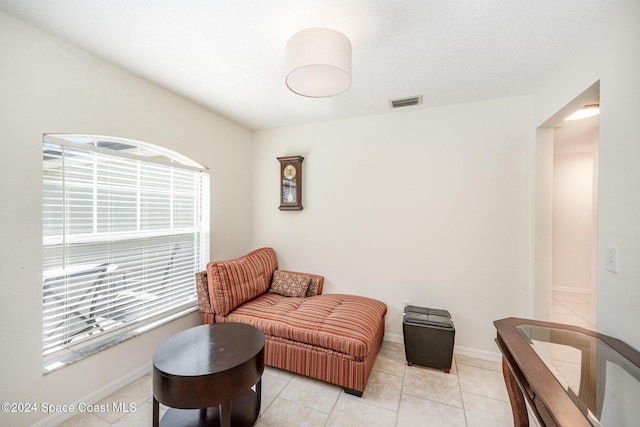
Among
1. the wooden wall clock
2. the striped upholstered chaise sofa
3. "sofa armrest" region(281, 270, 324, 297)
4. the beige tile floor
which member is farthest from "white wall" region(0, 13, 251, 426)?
"sofa armrest" region(281, 270, 324, 297)

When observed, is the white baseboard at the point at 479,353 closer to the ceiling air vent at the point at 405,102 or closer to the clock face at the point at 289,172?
the ceiling air vent at the point at 405,102

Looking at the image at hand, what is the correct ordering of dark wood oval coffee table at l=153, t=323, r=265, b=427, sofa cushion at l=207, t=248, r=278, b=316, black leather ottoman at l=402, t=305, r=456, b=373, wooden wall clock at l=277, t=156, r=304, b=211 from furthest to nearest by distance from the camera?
wooden wall clock at l=277, t=156, r=304, b=211, sofa cushion at l=207, t=248, r=278, b=316, black leather ottoman at l=402, t=305, r=456, b=373, dark wood oval coffee table at l=153, t=323, r=265, b=427

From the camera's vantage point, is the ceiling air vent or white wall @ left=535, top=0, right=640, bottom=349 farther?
the ceiling air vent

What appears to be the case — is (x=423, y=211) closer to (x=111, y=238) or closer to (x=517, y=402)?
(x=517, y=402)

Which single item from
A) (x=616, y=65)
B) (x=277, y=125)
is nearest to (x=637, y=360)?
(x=616, y=65)

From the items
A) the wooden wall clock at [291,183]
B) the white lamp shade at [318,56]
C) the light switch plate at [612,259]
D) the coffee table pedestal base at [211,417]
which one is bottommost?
the coffee table pedestal base at [211,417]

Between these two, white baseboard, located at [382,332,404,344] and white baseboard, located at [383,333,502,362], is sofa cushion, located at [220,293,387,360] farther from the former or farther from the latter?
white baseboard, located at [383,333,502,362]

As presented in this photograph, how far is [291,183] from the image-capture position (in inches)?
129

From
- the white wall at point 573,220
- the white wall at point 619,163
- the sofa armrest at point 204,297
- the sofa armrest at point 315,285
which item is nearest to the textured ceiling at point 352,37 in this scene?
the white wall at point 619,163

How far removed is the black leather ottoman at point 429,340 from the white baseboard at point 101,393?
238 cm

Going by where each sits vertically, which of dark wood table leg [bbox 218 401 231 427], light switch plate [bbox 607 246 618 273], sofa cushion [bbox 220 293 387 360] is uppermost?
light switch plate [bbox 607 246 618 273]

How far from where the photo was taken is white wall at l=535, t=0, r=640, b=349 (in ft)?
3.78

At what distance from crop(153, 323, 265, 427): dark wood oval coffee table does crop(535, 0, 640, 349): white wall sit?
1921 millimetres

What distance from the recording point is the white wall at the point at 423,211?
246 centimetres
